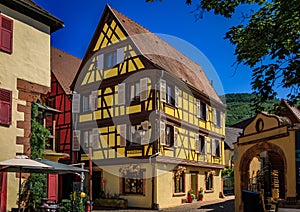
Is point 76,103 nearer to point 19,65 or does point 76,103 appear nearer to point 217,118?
point 217,118

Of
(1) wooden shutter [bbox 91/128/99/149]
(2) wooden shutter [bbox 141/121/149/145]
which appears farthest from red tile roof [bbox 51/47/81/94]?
(2) wooden shutter [bbox 141/121/149/145]

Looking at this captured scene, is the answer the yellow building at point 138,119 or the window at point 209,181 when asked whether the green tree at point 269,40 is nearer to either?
the yellow building at point 138,119

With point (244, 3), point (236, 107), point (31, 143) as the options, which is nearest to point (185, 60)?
point (31, 143)

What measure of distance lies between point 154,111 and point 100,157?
182 inches

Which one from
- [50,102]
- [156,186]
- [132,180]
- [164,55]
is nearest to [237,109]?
[164,55]

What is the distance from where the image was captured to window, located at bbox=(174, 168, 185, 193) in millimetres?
23250

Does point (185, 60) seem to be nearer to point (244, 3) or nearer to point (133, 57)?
point (133, 57)

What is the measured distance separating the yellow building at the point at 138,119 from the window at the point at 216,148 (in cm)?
165

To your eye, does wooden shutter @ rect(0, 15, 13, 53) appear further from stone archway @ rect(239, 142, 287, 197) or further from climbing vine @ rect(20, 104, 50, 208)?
stone archway @ rect(239, 142, 287, 197)

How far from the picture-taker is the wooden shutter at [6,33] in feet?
38.4

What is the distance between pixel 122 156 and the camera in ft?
74.0

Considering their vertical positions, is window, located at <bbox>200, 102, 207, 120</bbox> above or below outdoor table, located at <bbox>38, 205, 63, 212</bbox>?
above

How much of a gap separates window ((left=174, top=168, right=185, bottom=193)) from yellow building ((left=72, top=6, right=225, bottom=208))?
58 millimetres

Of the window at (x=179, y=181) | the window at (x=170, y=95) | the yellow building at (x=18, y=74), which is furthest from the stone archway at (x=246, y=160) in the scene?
the yellow building at (x=18, y=74)
